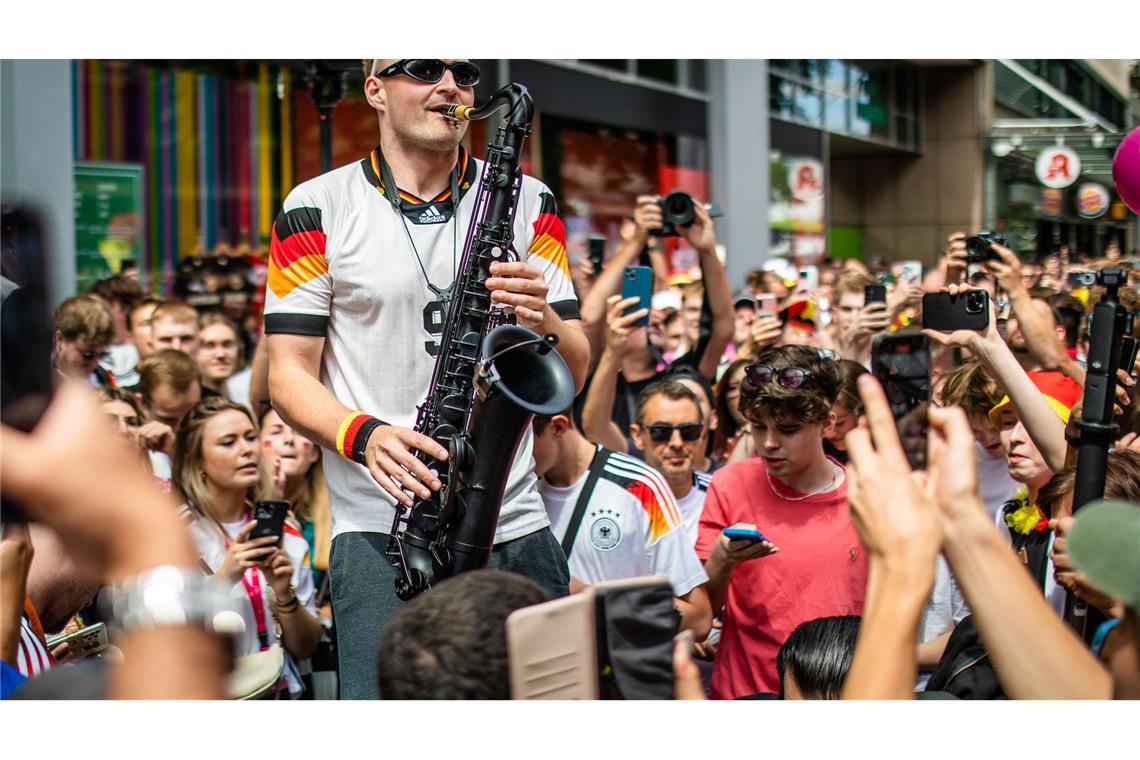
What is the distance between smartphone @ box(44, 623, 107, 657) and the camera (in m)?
2.96

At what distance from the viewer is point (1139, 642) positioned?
1522mm

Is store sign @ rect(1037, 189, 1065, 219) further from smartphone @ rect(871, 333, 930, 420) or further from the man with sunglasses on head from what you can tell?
the man with sunglasses on head

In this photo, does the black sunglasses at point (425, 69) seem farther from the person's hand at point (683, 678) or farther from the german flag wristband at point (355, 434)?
the person's hand at point (683, 678)

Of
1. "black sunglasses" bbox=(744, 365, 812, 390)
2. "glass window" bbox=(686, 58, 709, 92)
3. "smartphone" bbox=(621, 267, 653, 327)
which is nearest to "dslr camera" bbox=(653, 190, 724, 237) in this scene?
"smartphone" bbox=(621, 267, 653, 327)

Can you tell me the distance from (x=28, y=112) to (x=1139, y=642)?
29.9ft

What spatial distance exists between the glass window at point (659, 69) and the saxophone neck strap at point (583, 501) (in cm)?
1271

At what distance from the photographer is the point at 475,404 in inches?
113

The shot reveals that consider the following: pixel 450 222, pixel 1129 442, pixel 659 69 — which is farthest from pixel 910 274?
pixel 659 69

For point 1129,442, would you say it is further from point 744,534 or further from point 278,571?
point 278,571

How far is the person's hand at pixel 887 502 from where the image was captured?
1.59 metres

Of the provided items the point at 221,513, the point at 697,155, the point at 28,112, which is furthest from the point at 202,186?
the point at 697,155

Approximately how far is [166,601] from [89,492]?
136mm

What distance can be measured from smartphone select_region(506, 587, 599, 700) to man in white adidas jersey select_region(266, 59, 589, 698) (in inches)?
46.9

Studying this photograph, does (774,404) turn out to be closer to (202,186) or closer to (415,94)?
(415,94)
